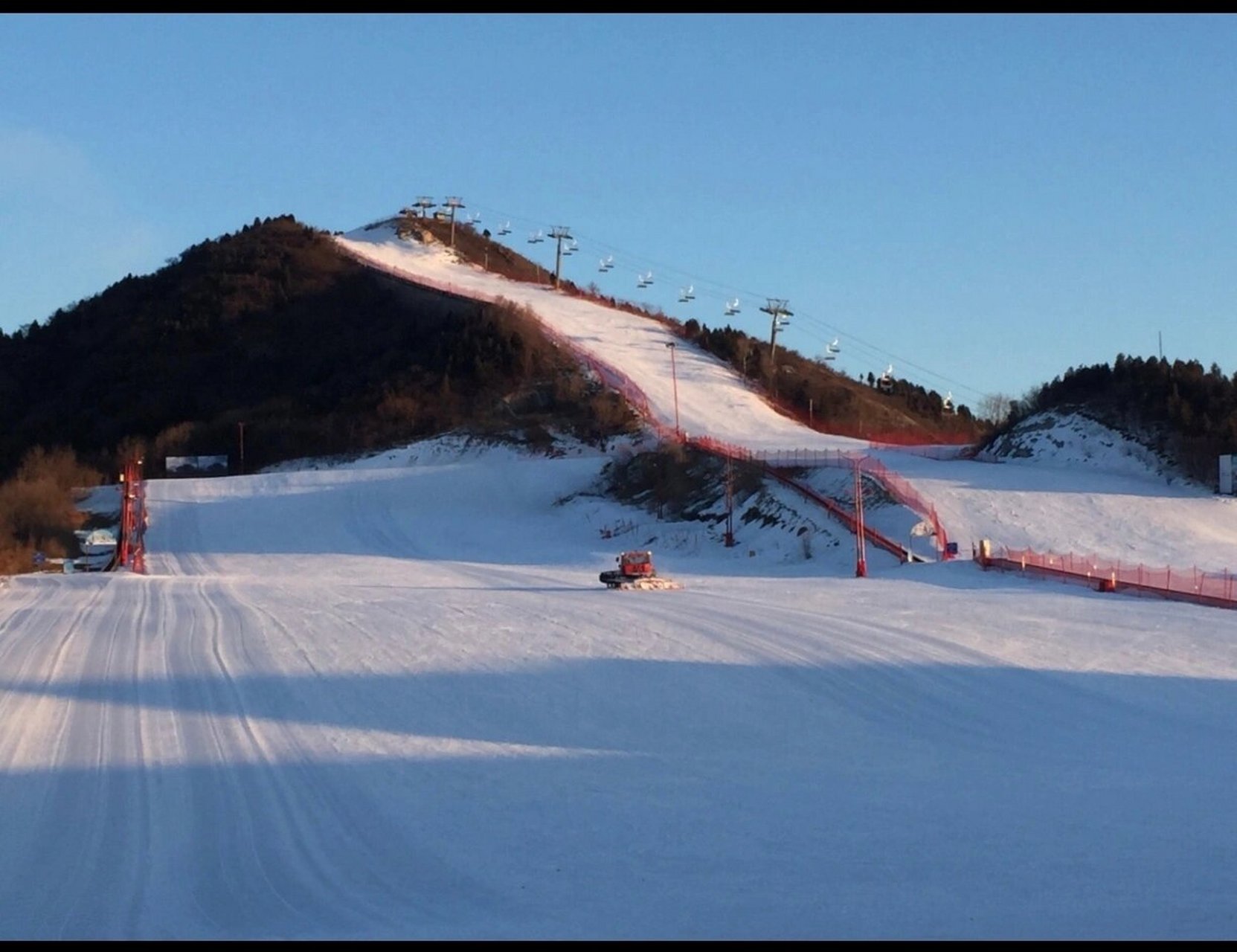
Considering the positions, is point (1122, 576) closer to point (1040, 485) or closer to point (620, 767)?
point (1040, 485)

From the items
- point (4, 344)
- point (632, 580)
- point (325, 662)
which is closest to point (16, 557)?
point (632, 580)

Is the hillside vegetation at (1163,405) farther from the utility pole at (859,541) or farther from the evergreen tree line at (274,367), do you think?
the evergreen tree line at (274,367)

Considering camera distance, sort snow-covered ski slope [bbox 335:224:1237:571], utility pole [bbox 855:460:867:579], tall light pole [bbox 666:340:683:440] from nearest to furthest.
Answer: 1. utility pole [bbox 855:460:867:579]
2. snow-covered ski slope [bbox 335:224:1237:571]
3. tall light pole [bbox 666:340:683:440]

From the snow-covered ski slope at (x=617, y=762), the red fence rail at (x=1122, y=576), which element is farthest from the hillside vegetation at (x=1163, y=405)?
the snow-covered ski slope at (x=617, y=762)

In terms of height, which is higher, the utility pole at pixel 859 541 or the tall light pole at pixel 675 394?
the tall light pole at pixel 675 394

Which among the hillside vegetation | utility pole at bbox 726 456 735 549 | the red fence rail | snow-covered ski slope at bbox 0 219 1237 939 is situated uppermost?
the hillside vegetation

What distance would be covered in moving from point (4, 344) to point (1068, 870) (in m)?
115

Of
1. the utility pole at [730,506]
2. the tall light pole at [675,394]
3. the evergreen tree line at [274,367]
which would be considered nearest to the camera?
the utility pole at [730,506]

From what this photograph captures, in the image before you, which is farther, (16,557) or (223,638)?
(16,557)

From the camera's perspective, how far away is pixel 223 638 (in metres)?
26.6

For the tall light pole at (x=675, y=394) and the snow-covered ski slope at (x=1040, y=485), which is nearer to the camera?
the snow-covered ski slope at (x=1040, y=485)

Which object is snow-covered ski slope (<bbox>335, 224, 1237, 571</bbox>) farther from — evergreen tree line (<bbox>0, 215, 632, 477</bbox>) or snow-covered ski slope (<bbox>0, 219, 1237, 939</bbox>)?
snow-covered ski slope (<bbox>0, 219, 1237, 939</bbox>)

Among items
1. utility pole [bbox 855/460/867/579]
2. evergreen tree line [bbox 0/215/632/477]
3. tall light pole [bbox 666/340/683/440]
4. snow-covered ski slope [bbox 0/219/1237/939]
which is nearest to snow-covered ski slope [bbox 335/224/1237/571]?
tall light pole [bbox 666/340/683/440]

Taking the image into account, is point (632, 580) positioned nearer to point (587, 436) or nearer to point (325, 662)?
point (325, 662)
